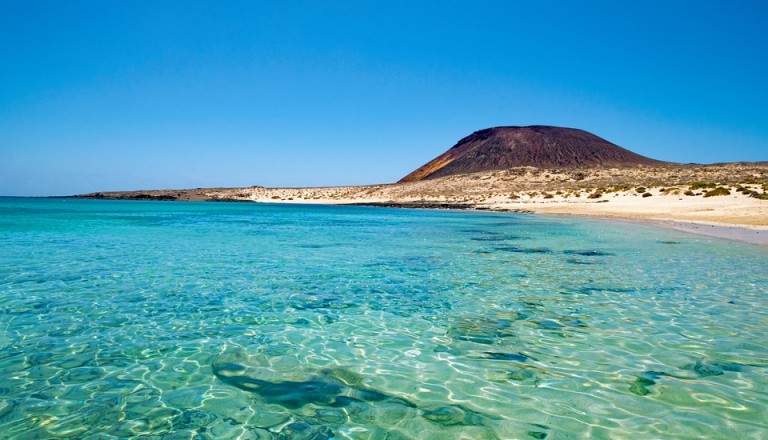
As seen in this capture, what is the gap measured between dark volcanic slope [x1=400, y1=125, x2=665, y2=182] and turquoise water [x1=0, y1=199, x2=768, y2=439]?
122721mm

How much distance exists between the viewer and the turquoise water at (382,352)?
4.73 meters

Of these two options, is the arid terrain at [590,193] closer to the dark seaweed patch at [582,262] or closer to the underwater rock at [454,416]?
the dark seaweed patch at [582,262]

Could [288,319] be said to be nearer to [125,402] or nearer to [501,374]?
[125,402]

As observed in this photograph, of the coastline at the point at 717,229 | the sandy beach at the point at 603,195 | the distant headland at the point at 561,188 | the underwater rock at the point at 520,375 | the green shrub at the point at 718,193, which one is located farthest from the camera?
the green shrub at the point at 718,193

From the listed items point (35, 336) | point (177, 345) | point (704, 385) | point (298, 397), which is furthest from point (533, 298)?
point (35, 336)

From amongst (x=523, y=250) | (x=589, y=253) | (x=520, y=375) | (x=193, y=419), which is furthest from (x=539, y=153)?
(x=193, y=419)

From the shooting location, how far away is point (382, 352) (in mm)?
6844

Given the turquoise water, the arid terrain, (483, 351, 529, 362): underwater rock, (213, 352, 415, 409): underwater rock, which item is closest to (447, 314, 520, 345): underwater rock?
the turquoise water

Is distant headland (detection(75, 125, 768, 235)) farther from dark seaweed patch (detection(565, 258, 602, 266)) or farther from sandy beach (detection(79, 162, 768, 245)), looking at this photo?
dark seaweed patch (detection(565, 258, 602, 266))

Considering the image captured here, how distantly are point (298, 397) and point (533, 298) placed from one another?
6473 millimetres

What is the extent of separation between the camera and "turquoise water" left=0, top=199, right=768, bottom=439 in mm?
4727

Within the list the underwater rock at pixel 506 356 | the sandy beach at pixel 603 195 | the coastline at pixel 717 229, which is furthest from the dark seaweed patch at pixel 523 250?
the underwater rock at pixel 506 356

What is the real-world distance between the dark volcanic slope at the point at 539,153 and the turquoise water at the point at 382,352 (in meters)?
123

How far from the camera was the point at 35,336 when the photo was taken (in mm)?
7156
